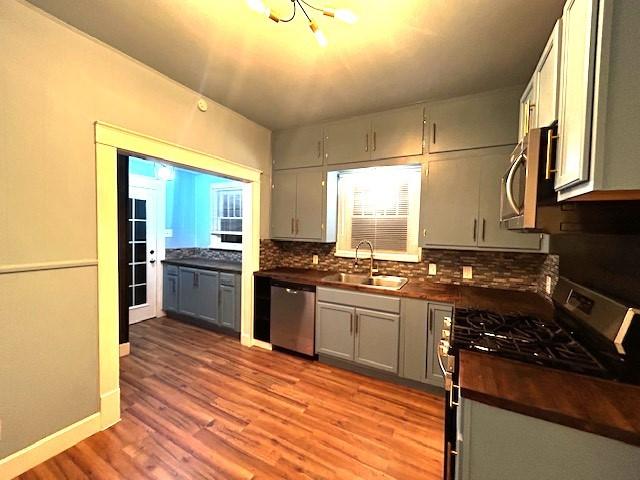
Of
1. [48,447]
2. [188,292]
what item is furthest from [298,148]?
[48,447]

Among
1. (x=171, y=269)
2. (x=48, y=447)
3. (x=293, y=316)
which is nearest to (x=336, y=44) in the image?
(x=293, y=316)

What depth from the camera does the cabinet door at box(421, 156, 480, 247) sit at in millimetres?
2477

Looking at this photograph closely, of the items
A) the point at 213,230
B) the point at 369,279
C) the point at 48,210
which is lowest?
the point at 369,279

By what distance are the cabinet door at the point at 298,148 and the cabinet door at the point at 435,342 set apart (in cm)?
198

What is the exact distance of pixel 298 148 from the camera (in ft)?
11.0

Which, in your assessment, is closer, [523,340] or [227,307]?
[523,340]

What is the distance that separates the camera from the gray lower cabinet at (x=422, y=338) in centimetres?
235

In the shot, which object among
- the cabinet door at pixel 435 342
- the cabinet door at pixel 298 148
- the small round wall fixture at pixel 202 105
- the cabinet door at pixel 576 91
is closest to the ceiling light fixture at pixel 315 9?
the cabinet door at pixel 576 91

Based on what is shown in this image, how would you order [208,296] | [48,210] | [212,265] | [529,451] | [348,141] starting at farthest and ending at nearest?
[212,265] → [208,296] → [348,141] → [48,210] → [529,451]

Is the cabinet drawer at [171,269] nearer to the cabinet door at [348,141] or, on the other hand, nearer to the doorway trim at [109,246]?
the doorway trim at [109,246]

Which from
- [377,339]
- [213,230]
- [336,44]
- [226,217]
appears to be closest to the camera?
[336,44]

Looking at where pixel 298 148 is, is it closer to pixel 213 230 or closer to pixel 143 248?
pixel 213 230

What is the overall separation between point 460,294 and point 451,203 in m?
0.82

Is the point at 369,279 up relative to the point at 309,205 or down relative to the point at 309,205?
down
